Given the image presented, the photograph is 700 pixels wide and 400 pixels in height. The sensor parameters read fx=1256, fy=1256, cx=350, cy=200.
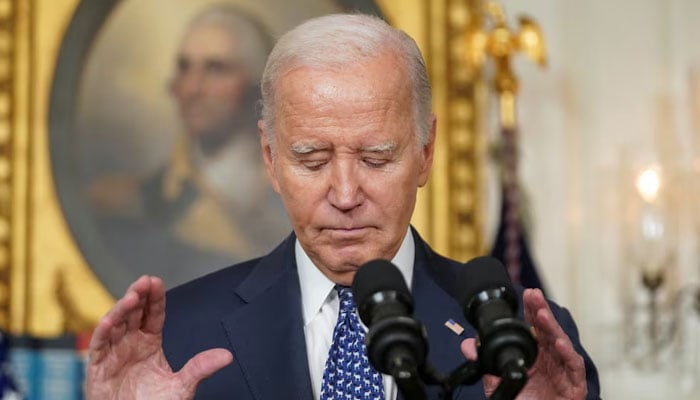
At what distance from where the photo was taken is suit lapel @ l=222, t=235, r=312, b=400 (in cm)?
249

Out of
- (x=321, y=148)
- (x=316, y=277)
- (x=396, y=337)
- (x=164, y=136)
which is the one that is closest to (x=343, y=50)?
(x=321, y=148)

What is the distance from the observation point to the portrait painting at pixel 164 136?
621cm

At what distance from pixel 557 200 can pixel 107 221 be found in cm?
234

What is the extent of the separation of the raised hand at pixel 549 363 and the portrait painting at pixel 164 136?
423 centimetres

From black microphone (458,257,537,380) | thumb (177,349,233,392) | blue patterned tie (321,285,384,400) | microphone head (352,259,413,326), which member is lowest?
blue patterned tie (321,285,384,400)

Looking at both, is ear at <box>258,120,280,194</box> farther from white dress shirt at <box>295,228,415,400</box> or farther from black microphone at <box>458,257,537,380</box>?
black microphone at <box>458,257,537,380</box>

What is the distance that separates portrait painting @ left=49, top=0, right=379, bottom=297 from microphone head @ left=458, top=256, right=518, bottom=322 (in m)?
4.49

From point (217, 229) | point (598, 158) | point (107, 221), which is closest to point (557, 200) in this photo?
point (598, 158)

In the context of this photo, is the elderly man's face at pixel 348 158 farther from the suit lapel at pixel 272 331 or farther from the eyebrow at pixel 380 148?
the suit lapel at pixel 272 331

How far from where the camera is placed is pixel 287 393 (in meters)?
2.47

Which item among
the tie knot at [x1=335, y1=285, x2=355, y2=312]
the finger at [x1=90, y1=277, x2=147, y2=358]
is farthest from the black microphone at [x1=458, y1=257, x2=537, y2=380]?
the tie knot at [x1=335, y1=285, x2=355, y2=312]

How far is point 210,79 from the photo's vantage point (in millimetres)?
6332

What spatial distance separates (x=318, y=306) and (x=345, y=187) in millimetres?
346

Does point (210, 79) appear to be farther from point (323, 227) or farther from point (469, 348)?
point (469, 348)
